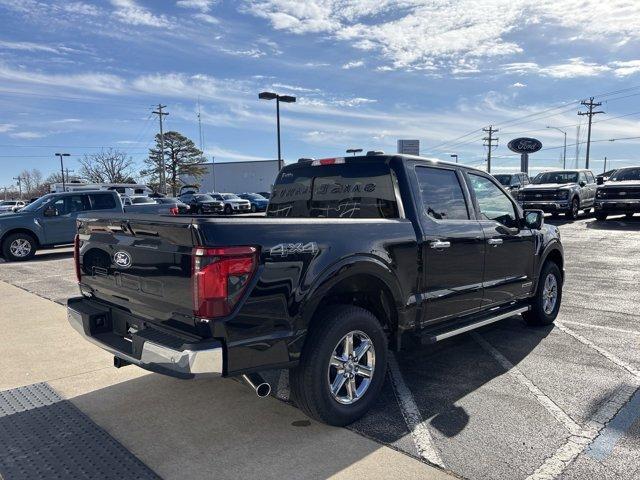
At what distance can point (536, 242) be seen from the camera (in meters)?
5.61

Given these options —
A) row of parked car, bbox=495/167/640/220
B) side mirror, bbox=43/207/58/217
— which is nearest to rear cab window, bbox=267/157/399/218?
side mirror, bbox=43/207/58/217

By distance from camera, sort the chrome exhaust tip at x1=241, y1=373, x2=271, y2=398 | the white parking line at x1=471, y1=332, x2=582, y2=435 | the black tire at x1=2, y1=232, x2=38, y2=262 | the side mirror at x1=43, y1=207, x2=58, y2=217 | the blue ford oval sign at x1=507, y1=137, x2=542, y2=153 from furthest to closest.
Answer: the blue ford oval sign at x1=507, y1=137, x2=542, y2=153
the side mirror at x1=43, y1=207, x2=58, y2=217
the black tire at x1=2, y1=232, x2=38, y2=262
the white parking line at x1=471, y1=332, x2=582, y2=435
the chrome exhaust tip at x1=241, y1=373, x2=271, y2=398

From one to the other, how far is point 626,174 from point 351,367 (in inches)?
795

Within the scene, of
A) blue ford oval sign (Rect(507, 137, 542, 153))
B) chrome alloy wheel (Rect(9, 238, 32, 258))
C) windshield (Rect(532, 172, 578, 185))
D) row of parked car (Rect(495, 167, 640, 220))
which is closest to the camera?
chrome alloy wheel (Rect(9, 238, 32, 258))

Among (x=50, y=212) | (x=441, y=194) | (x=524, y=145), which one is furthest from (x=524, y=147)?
(x=441, y=194)

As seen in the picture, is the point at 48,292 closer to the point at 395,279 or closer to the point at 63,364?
the point at 63,364

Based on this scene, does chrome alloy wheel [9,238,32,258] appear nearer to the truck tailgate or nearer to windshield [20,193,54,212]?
windshield [20,193,54,212]

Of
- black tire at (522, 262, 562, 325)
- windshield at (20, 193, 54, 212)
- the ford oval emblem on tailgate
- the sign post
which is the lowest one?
black tire at (522, 262, 562, 325)

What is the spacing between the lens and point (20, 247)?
1280cm

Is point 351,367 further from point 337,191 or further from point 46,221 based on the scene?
point 46,221

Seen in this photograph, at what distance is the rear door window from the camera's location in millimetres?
4270

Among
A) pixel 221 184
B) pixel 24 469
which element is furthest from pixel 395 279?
pixel 221 184

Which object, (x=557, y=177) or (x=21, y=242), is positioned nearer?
(x=21, y=242)

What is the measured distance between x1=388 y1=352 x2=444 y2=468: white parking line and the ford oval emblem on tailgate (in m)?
2.19
